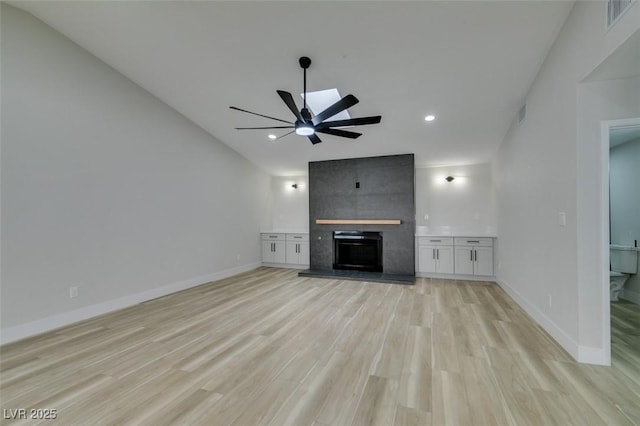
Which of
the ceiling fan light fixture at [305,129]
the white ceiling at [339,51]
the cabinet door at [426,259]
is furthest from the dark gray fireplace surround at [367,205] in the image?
the ceiling fan light fixture at [305,129]

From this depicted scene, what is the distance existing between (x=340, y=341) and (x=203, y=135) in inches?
186

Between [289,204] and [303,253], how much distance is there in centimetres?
158

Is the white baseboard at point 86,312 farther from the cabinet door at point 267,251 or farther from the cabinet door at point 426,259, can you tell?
the cabinet door at point 426,259

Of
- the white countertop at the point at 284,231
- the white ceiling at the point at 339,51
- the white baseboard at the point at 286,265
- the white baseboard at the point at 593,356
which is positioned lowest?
the white baseboard at the point at 286,265

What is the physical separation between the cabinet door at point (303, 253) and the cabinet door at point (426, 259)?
8.89 ft

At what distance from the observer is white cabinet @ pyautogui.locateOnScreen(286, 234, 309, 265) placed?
22.8ft

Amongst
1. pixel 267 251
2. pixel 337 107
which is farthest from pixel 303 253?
pixel 337 107

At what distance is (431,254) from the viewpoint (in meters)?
5.84

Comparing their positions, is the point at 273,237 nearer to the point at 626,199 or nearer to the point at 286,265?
the point at 286,265

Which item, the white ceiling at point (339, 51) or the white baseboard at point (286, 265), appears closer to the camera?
the white ceiling at point (339, 51)

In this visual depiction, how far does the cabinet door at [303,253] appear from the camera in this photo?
274 inches

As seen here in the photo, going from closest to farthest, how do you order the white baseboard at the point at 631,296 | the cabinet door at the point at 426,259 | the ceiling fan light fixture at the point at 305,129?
the ceiling fan light fixture at the point at 305,129
the white baseboard at the point at 631,296
the cabinet door at the point at 426,259

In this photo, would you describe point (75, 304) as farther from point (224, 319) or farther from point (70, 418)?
point (70, 418)

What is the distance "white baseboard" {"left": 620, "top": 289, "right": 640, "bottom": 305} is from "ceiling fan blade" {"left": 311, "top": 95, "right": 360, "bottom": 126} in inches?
196
